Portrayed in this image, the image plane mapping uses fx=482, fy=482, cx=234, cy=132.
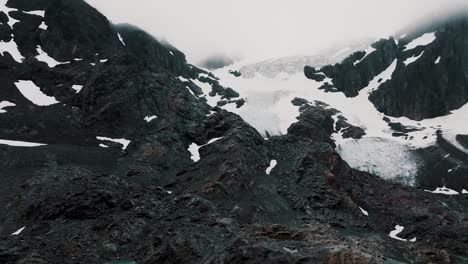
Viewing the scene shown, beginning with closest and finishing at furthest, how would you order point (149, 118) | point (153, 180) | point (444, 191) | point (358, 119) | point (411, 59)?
point (153, 180)
point (149, 118)
point (444, 191)
point (358, 119)
point (411, 59)

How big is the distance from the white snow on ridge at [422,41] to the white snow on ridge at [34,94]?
129405 millimetres

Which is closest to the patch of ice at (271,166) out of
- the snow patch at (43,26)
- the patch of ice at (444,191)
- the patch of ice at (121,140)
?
the patch of ice at (121,140)

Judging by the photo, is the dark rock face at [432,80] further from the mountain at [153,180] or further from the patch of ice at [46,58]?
the patch of ice at [46,58]

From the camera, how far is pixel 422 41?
174750 mm

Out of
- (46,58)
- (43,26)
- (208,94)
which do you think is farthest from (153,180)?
(208,94)

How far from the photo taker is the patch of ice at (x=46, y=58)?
112 m

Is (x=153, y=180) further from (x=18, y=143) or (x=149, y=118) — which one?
(x=149, y=118)

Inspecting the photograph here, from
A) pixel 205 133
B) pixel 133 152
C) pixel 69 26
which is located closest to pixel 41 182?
pixel 133 152

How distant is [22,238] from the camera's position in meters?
46.1

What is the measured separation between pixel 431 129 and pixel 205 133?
82.7m

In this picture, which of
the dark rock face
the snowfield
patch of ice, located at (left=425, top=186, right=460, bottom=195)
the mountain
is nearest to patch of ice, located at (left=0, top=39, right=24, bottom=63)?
the mountain

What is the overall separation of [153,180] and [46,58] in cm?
6141

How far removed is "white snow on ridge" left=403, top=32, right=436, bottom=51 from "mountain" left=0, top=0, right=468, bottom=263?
70.5m

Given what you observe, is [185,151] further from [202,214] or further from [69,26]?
[69,26]
